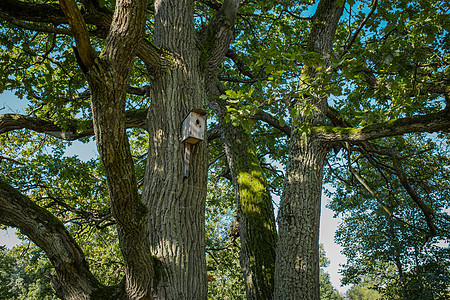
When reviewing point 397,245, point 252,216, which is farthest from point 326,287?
point 252,216

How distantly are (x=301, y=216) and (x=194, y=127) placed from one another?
1.88 m

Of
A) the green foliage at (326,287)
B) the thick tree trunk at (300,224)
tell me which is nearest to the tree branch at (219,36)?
the thick tree trunk at (300,224)

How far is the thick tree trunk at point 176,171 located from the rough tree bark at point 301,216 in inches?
48.2

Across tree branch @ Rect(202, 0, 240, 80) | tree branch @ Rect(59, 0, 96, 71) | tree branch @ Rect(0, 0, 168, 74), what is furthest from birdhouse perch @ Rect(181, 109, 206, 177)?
tree branch @ Rect(59, 0, 96, 71)

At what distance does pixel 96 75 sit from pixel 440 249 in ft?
51.7

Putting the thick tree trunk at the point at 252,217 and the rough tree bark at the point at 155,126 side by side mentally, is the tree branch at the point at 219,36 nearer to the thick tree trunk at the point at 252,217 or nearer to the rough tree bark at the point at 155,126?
the rough tree bark at the point at 155,126

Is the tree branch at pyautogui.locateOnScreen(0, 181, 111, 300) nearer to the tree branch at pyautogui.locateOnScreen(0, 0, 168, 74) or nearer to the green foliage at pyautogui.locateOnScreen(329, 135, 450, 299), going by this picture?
the tree branch at pyautogui.locateOnScreen(0, 0, 168, 74)

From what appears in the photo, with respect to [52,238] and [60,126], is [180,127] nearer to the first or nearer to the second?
[52,238]

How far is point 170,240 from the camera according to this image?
9.50 feet

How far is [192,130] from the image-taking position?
10.3 feet

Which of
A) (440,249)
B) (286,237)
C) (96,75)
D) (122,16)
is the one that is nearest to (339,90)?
(286,237)

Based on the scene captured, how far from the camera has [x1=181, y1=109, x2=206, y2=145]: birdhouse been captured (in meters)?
3.14

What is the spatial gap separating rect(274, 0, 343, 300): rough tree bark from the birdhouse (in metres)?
1.18

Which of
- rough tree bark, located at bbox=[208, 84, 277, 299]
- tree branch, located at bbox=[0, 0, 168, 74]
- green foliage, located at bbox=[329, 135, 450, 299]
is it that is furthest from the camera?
green foliage, located at bbox=[329, 135, 450, 299]
